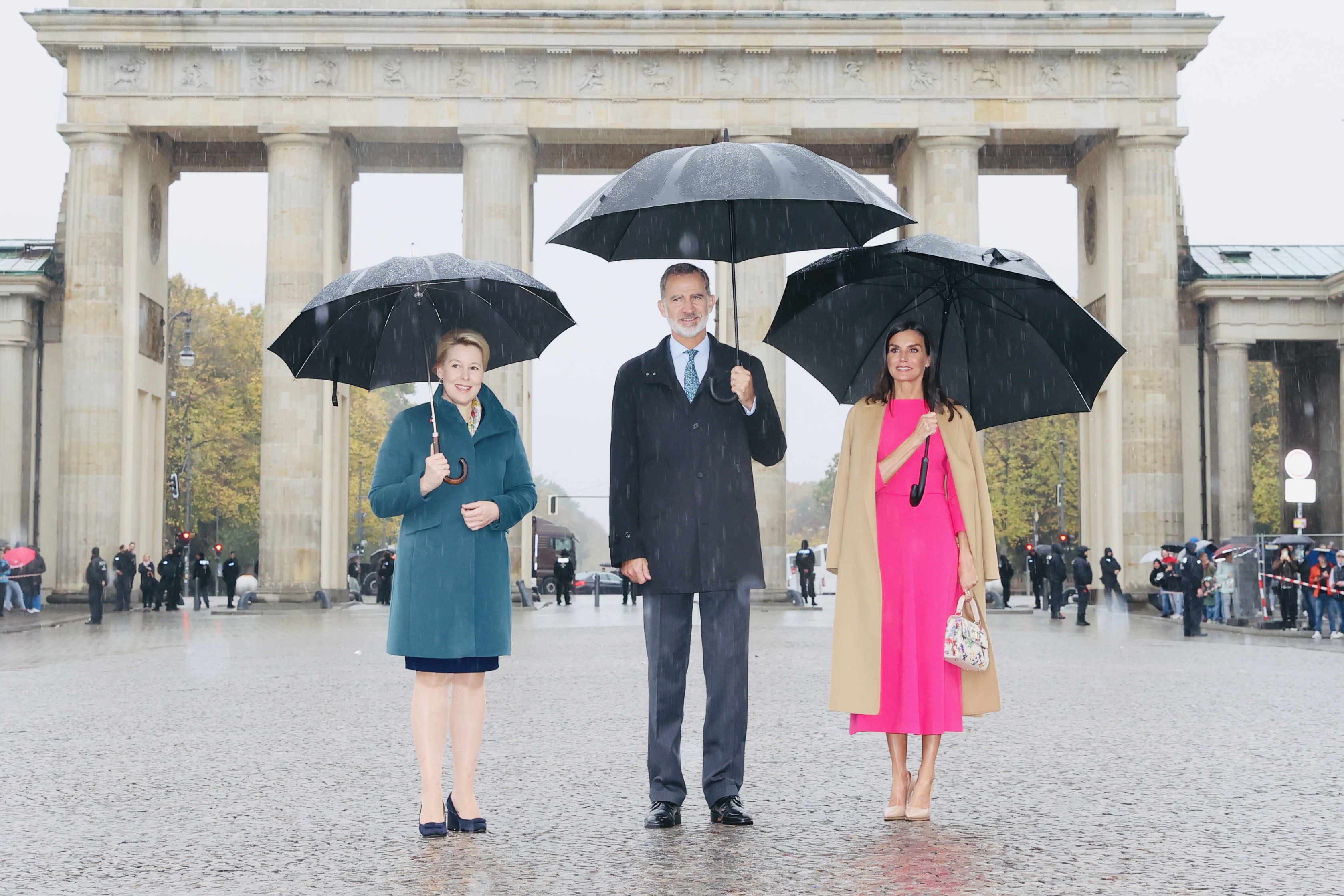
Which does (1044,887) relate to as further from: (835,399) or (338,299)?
(338,299)

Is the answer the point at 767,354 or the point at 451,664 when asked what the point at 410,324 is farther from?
the point at 767,354

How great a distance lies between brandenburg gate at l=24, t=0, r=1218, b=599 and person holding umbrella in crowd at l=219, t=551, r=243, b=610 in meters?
1.47

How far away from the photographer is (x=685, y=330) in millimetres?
7113

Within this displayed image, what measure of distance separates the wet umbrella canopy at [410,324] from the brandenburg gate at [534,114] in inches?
1320

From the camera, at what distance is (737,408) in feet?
23.4

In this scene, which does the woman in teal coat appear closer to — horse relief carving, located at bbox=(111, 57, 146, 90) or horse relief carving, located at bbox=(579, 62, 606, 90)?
horse relief carving, located at bbox=(579, 62, 606, 90)

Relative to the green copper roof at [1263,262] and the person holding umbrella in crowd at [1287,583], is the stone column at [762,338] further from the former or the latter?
the person holding umbrella in crowd at [1287,583]

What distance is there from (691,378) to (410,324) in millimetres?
1370

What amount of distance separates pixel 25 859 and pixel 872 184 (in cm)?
468

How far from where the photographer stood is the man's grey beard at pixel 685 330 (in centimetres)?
711

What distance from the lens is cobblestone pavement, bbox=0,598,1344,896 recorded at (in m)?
5.85

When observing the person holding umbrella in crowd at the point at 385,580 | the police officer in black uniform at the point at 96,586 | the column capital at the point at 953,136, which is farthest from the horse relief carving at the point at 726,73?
the police officer in black uniform at the point at 96,586

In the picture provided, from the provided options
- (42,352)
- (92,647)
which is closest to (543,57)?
(42,352)

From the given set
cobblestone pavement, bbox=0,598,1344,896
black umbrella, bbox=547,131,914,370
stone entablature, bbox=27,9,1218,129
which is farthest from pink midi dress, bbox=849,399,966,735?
stone entablature, bbox=27,9,1218,129
